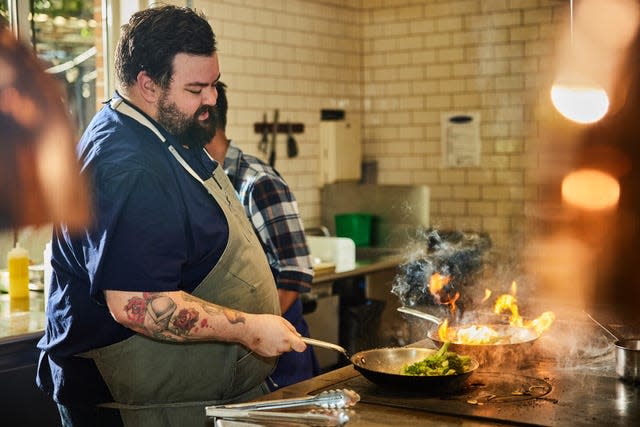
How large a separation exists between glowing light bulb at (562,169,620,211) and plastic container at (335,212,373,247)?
5.19 ft

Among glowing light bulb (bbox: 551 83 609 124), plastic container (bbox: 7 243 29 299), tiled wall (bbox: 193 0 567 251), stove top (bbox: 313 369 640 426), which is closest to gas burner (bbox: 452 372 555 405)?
stove top (bbox: 313 369 640 426)

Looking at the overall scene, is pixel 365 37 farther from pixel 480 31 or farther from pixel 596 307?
pixel 596 307

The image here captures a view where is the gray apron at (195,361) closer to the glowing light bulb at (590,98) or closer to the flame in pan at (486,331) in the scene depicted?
the flame in pan at (486,331)

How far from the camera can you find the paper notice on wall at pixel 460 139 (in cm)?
649

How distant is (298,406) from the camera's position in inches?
82.7

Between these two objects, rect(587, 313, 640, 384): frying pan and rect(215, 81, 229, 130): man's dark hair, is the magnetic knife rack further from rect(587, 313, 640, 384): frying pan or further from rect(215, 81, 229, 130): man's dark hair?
rect(587, 313, 640, 384): frying pan

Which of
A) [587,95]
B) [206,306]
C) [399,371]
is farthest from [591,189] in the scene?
[206,306]

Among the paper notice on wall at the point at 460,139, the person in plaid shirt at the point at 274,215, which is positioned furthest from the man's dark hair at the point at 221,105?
the paper notice on wall at the point at 460,139

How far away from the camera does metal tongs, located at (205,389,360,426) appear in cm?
200

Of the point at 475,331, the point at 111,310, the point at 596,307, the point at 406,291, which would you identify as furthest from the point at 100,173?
the point at 596,307

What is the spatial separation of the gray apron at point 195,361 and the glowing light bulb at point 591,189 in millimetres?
2623

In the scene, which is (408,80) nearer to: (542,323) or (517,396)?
(542,323)

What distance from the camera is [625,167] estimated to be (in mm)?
3816

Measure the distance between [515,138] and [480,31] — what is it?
91cm
